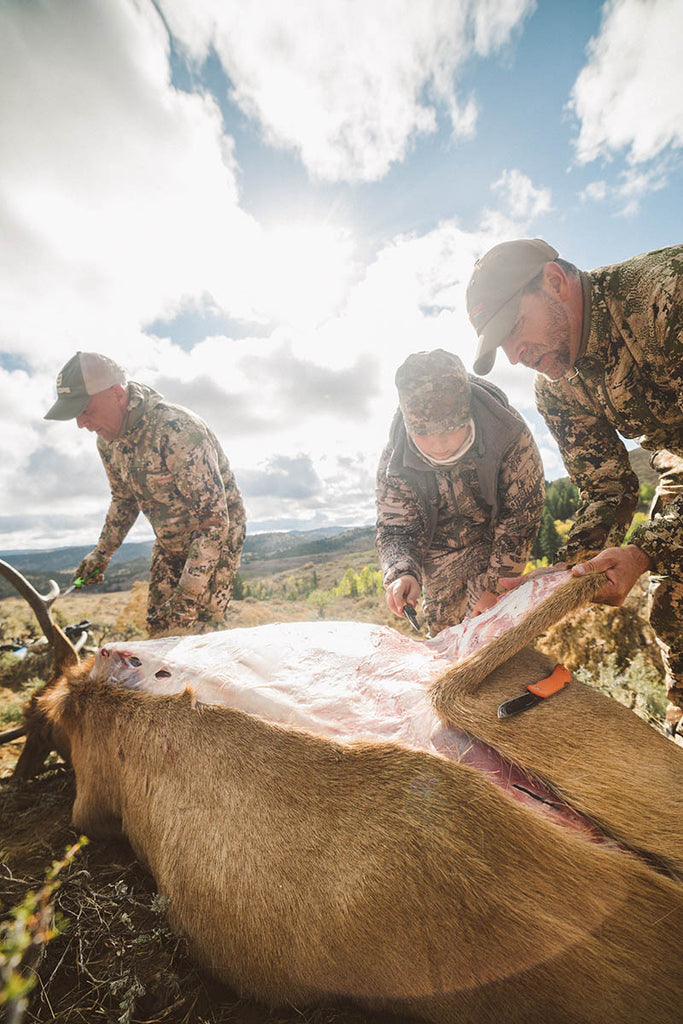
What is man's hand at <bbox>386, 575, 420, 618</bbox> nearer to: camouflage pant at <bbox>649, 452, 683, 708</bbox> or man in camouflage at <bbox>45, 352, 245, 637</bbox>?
camouflage pant at <bbox>649, 452, 683, 708</bbox>

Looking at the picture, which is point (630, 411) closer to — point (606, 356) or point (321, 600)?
point (606, 356)

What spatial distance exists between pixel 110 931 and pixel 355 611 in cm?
1053

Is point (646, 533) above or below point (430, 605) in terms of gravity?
above

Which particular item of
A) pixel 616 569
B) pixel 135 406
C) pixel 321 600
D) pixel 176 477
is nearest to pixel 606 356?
pixel 616 569

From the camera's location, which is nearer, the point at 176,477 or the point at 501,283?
the point at 501,283

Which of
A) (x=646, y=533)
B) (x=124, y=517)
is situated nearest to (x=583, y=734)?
(x=646, y=533)

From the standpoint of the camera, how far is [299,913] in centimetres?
134

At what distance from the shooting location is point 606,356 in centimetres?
247

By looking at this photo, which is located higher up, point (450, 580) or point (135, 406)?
point (135, 406)

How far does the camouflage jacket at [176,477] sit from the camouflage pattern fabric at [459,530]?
61.2 inches

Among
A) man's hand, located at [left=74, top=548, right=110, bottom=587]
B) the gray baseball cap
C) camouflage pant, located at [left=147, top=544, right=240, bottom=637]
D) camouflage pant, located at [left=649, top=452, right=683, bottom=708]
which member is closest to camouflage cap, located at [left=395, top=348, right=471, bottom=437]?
camouflage pant, located at [left=649, top=452, right=683, bottom=708]

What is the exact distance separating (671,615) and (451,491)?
5.50ft

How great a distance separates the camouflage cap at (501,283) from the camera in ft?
8.03

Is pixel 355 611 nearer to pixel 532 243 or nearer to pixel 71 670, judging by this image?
pixel 71 670
